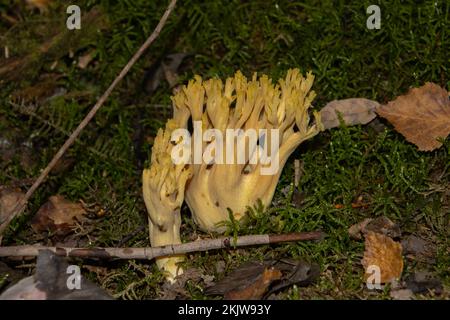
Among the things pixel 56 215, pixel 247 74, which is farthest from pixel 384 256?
pixel 56 215

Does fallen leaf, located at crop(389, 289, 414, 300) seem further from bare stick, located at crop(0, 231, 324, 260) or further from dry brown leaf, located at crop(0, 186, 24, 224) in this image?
dry brown leaf, located at crop(0, 186, 24, 224)

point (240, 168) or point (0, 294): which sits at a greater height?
point (240, 168)

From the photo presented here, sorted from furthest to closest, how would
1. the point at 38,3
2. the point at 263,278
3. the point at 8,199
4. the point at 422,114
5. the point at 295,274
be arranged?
the point at 38,3 < the point at 8,199 < the point at 422,114 < the point at 295,274 < the point at 263,278

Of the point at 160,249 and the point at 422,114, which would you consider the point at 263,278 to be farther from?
the point at 422,114

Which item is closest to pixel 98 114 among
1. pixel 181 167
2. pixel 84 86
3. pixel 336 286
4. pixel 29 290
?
pixel 84 86

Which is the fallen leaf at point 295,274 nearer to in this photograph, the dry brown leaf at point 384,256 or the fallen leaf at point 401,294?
the dry brown leaf at point 384,256

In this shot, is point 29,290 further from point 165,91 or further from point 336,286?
point 165,91

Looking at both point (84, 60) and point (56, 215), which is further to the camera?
point (84, 60)
